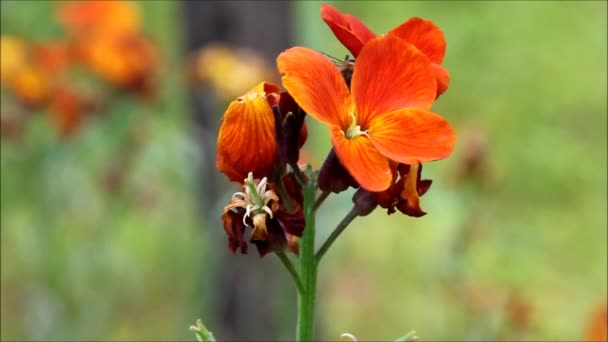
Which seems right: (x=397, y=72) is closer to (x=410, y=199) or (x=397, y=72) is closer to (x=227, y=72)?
(x=410, y=199)

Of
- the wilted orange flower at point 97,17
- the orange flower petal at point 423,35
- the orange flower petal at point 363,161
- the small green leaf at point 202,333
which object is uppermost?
the orange flower petal at point 423,35

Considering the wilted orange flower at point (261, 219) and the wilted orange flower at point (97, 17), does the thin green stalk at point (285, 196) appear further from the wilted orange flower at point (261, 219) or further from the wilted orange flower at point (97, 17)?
the wilted orange flower at point (97, 17)

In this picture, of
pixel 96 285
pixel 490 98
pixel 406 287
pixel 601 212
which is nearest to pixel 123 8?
pixel 96 285

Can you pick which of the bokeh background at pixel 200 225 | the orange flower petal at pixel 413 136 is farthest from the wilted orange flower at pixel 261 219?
the bokeh background at pixel 200 225

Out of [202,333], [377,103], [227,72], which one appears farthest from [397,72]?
[227,72]

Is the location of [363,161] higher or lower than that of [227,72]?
higher

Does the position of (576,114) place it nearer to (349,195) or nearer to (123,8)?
(123,8)
